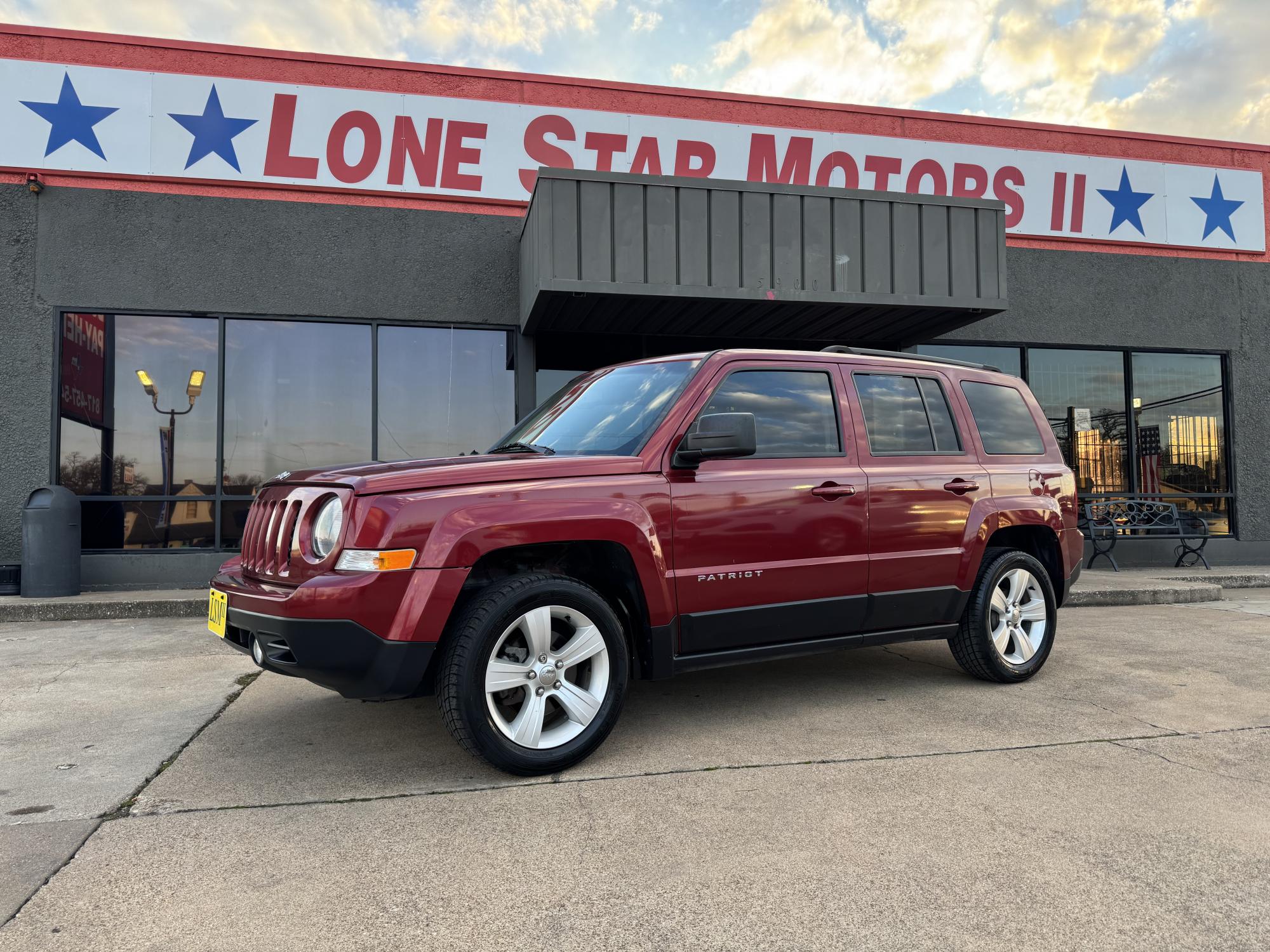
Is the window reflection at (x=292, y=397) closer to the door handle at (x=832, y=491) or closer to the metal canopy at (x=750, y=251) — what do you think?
the metal canopy at (x=750, y=251)

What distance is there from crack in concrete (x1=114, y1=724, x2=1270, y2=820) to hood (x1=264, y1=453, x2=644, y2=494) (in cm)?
117

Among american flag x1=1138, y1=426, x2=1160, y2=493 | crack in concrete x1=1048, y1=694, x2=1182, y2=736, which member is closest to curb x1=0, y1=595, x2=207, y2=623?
crack in concrete x1=1048, y1=694, x2=1182, y2=736

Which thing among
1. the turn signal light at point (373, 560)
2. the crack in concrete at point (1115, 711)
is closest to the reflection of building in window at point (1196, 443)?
the crack in concrete at point (1115, 711)

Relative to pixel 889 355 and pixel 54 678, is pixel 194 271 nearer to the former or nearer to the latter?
pixel 54 678

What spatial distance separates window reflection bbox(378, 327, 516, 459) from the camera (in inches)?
388

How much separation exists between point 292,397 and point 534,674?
7388 mm

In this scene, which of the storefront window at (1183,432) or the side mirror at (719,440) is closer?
the side mirror at (719,440)

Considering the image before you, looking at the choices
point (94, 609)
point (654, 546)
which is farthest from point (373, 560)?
point (94, 609)

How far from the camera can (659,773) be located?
344 cm

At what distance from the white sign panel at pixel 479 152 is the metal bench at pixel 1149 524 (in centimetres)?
381

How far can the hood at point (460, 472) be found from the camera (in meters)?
3.32

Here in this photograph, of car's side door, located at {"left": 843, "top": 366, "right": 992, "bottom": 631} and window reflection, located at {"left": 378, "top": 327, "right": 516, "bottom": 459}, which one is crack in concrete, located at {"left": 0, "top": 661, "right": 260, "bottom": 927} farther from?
window reflection, located at {"left": 378, "top": 327, "right": 516, "bottom": 459}

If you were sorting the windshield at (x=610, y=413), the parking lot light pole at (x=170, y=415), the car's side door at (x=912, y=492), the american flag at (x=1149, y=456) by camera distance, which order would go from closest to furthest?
the windshield at (x=610, y=413)
the car's side door at (x=912, y=492)
the parking lot light pole at (x=170, y=415)
the american flag at (x=1149, y=456)

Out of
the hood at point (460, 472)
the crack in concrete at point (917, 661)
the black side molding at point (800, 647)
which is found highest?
the hood at point (460, 472)
